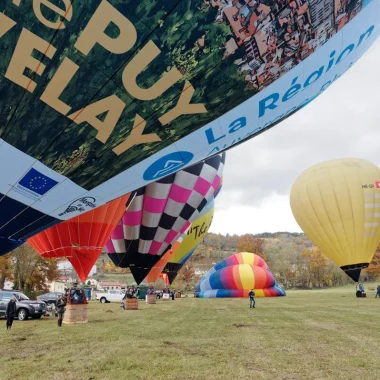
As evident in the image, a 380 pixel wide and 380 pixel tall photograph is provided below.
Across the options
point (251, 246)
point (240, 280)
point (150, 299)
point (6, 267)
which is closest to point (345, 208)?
point (240, 280)

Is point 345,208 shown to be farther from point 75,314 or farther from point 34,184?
point 34,184

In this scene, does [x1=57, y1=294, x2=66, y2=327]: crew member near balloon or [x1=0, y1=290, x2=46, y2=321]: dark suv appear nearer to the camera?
[x1=57, y1=294, x2=66, y2=327]: crew member near balloon

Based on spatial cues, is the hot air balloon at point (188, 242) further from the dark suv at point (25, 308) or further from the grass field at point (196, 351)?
the grass field at point (196, 351)

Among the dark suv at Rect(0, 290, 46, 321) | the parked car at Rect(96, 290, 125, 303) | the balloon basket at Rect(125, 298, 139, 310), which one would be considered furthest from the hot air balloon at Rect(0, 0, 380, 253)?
the parked car at Rect(96, 290, 125, 303)

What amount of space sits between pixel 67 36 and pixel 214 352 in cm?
627

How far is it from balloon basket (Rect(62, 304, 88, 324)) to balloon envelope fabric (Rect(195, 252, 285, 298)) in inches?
793

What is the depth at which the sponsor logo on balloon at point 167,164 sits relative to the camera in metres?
7.27

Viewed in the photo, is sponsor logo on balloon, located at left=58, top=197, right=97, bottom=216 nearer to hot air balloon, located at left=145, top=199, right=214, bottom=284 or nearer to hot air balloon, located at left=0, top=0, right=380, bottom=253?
hot air balloon, located at left=0, top=0, right=380, bottom=253

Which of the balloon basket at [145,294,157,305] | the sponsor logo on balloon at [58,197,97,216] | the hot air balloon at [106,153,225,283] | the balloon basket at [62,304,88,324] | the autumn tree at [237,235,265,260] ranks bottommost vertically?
the balloon basket at [62,304,88,324]

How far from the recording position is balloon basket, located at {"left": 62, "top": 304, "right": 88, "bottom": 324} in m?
13.6

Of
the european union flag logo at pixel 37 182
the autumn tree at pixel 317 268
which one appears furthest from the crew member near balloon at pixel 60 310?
the autumn tree at pixel 317 268

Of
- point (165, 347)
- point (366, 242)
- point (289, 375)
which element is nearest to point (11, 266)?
point (366, 242)

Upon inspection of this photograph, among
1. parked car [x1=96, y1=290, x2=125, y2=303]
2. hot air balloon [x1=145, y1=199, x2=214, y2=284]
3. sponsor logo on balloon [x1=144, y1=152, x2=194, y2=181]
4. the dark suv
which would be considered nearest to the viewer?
sponsor logo on balloon [x1=144, y1=152, x2=194, y2=181]

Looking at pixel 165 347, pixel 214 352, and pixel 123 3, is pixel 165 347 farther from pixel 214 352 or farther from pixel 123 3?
pixel 123 3
